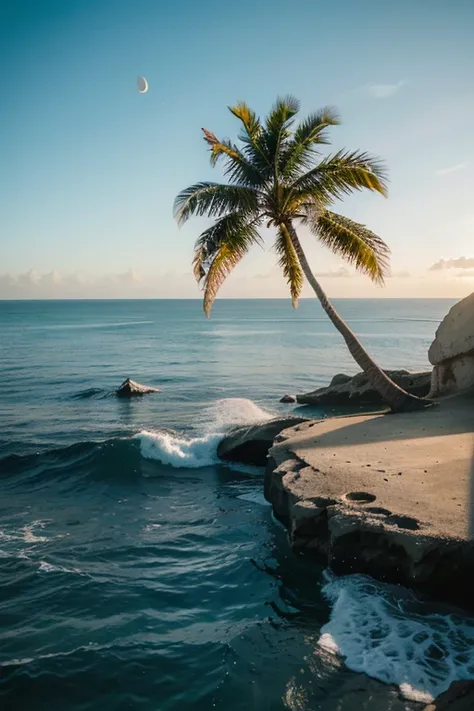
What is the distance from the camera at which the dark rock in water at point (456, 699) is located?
4.73m

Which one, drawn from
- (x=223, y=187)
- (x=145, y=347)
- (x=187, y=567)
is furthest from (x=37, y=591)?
(x=145, y=347)

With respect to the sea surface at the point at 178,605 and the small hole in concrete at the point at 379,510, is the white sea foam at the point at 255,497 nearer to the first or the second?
the sea surface at the point at 178,605

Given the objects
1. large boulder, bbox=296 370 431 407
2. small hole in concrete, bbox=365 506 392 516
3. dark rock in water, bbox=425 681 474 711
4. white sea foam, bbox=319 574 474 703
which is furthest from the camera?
large boulder, bbox=296 370 431 407

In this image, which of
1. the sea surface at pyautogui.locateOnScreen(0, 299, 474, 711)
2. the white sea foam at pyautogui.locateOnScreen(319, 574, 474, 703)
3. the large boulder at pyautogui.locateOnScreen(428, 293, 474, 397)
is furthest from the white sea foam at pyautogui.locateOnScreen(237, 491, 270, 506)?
the large boulder at pyautogui.locateOnScreen(428, 293, 474, 397)

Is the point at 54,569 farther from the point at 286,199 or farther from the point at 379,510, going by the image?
the point at 286,199

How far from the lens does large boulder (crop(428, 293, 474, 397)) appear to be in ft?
47.8

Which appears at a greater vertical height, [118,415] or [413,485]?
[413,485]

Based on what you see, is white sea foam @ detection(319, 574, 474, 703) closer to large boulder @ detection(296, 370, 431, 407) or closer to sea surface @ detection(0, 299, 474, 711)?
sea surface @ detection(0, 299, 474, 711)

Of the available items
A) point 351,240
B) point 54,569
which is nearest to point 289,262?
point 351,240

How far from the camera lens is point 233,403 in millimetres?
24281

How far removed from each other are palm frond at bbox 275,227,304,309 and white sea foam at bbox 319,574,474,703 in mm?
11103

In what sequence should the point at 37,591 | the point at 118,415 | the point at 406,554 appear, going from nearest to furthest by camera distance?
1. the point at 406,554
2. the point at 37,591
3. the point at 118,415

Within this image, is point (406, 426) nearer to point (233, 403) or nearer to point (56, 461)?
point (56, 461)

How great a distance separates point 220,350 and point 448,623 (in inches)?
1775
